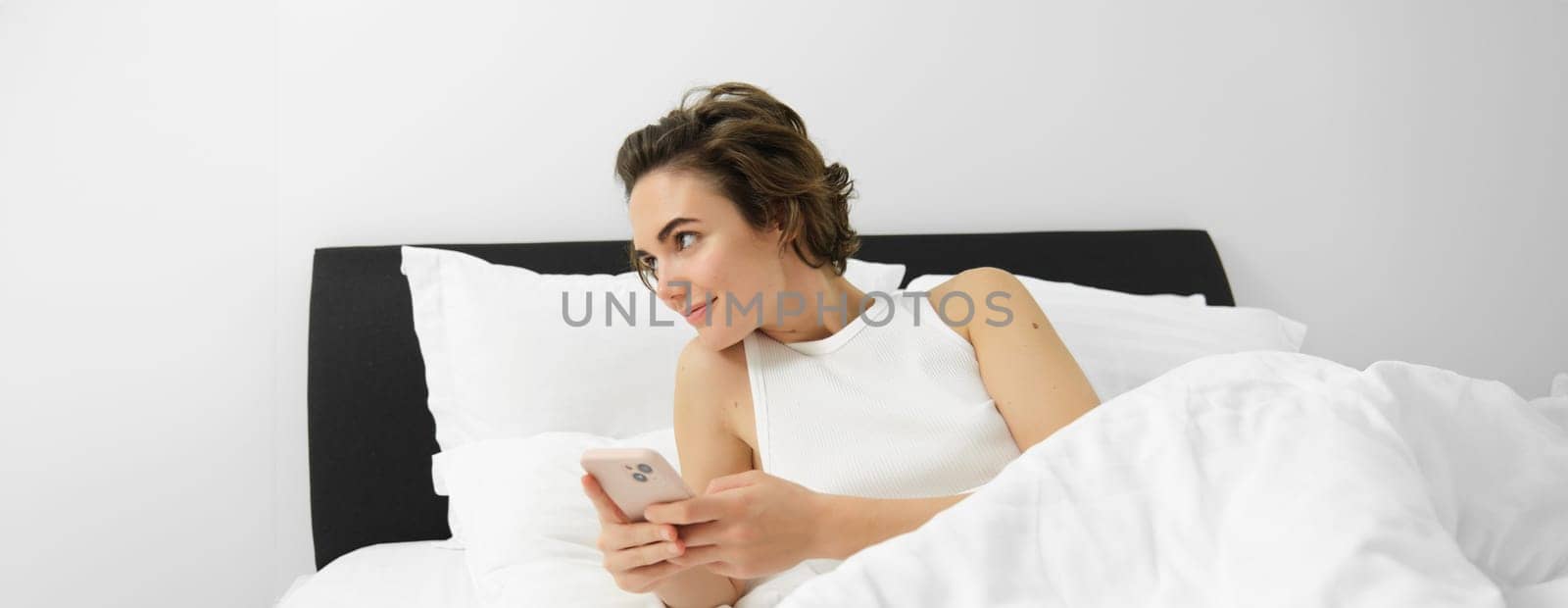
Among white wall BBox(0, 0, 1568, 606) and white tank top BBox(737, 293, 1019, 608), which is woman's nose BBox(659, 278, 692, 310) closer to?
white tank top BBox(737, 293, 1019, 608)

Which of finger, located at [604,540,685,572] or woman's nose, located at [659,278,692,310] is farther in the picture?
woman's nose, located at [659,278,692,310]

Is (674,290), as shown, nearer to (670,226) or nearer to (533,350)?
(670,226)

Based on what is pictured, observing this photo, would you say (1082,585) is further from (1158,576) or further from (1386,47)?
(1386,47)

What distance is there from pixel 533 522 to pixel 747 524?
1.67ft

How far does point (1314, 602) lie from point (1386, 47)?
234 cm

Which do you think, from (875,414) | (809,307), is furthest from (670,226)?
(875,414)

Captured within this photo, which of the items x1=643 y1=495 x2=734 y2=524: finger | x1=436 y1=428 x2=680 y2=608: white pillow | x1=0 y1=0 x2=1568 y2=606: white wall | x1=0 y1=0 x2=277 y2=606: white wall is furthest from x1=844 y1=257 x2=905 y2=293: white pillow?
x1=0 y1=0 x2=277 y2=606: white wall

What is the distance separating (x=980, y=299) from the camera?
1.63m

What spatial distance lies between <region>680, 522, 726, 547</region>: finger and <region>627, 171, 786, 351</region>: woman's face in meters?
0.40

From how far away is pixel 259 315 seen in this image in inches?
87.3

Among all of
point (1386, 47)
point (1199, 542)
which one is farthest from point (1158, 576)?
point (1386, 47)

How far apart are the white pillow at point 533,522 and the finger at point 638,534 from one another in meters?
0.28

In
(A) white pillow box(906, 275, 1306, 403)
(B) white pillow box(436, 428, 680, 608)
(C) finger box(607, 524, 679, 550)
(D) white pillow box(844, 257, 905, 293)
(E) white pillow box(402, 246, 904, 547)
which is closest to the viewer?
(C) finger box(607, 524, 679, 550)

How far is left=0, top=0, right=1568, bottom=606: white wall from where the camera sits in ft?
7.00
